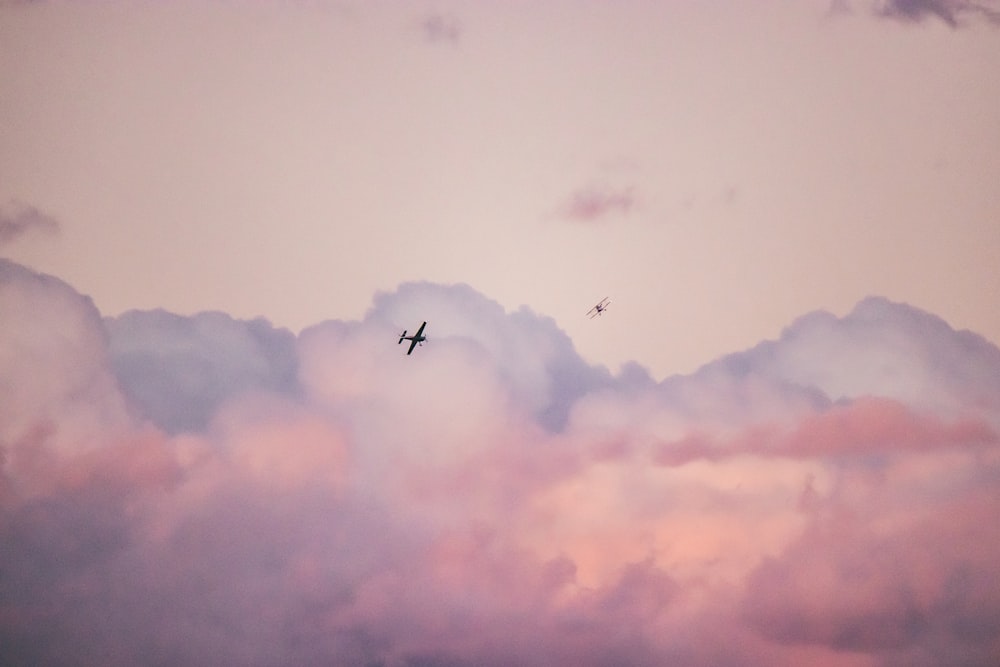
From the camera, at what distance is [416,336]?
154625 millimetres

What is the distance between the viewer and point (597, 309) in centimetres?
15275

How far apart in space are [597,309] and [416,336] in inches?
1843
